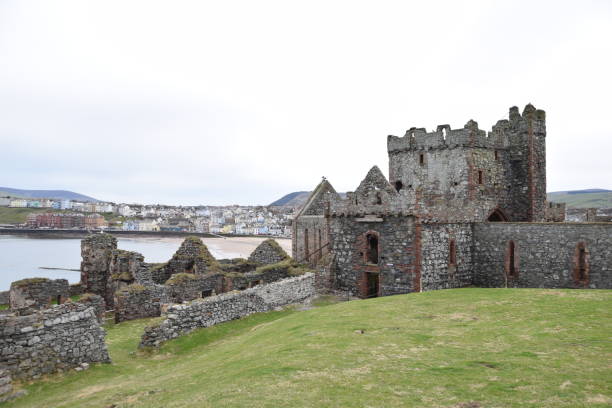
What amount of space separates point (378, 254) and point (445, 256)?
3499 millimetres

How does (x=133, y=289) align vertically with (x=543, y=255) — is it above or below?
below

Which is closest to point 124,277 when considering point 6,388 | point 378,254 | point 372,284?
point 372,284

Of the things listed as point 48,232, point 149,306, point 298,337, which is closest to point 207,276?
point 149,306

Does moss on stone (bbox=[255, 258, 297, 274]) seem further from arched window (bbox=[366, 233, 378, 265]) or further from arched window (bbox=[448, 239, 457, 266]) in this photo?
arched window (bbox=[448, 239, 457, 266])

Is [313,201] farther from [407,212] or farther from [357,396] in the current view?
[357,396]

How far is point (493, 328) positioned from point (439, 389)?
207 inches

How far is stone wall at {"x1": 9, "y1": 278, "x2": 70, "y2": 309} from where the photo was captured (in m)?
24.0

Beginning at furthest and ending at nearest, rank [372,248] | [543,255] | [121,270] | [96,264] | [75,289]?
[96,264] → [75,289] → [121,270] → [372,248] → [543,255]

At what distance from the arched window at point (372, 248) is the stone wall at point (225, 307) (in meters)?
3.68

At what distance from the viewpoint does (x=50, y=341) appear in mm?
12883

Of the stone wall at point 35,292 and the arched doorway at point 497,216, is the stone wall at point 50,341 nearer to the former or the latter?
the stone wall at point 35,292

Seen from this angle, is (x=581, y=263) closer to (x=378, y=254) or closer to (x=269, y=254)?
(x=378, y=254)

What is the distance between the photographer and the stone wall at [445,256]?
2208 centimetres

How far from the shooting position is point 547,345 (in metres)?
10.5
